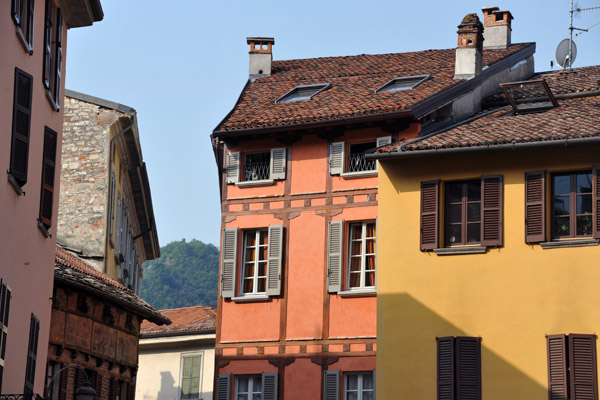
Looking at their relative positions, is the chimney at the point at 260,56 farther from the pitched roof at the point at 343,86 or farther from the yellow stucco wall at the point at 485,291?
the yellow stucco wall at the point at 485,291

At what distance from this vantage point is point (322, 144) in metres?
30.9

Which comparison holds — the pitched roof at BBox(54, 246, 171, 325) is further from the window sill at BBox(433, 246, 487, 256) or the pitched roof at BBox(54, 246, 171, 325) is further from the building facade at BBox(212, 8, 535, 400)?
the window sill at BBox(433, 246, 487, 256)

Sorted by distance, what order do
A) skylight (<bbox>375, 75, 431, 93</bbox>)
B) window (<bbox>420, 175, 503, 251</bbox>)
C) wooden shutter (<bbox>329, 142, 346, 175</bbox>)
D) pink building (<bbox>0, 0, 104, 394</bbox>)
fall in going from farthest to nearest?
skylight (<bbox>375, 75, 431, 93</bbox>) → wooden shutter (<bbox>329, 142, 346, 175</bbox>) → window (<bbox>420, 175, 503, 251</bbox>) → pink building (<bbox>0, 0, 104, 394</bbox>)

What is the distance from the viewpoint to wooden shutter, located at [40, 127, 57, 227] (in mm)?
21938

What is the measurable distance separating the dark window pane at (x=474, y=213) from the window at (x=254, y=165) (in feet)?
19.0

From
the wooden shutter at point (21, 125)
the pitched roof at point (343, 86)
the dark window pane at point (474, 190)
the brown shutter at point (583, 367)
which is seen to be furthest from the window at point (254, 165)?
the wooden shutter at point (21, 125)

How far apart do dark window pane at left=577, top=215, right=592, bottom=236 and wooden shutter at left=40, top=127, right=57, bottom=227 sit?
10.3 metres

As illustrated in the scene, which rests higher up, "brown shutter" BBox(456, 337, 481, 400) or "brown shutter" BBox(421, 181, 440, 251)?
"brown shutter" BBox(421, 181, 440, 251)

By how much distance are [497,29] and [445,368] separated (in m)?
11.6

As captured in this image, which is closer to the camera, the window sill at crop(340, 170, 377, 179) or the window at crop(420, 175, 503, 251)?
the window at crop(420, 175, 503, 251)

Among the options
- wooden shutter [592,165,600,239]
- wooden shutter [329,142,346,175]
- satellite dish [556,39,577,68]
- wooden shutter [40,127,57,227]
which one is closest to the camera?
wooden shutter [40,127,57,227]

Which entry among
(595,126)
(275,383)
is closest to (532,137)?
(595,126)

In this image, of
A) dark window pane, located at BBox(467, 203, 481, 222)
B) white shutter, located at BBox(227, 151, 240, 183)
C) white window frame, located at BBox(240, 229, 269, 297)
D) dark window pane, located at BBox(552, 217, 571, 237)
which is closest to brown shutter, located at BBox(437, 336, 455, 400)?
dark window pane, located at BBox(467, 203, 481, 222)

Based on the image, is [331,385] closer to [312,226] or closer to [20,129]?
[312,226]
